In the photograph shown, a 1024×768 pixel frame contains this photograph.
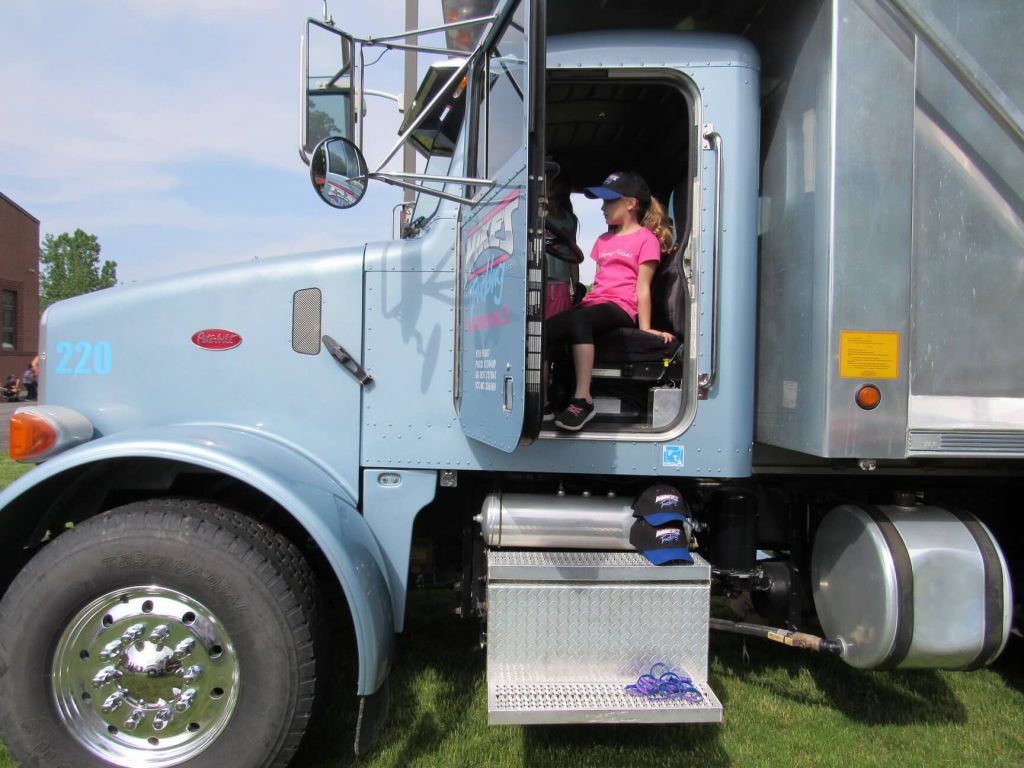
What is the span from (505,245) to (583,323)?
64 cm

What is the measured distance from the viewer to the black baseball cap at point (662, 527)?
8.18 ft

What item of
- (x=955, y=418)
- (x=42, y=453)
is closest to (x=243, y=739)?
(x=42, y=453)

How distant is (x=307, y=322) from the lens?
2.78 meters

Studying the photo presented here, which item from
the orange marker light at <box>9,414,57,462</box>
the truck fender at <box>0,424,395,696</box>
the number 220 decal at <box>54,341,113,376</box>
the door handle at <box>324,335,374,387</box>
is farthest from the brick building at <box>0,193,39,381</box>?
the door handle at <box>324,335,374,387</box>

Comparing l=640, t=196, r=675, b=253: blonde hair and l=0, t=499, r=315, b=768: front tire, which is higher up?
l=640, t=196, r=675, b=253: blonde hair

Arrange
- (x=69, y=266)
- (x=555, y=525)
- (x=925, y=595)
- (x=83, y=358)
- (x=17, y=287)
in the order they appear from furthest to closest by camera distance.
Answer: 1. (x=69, y=266)
2. (x=17, y=287)
3. (x=83, y=358)
4. (x=555, y=525)
5. (x=925, y=595)

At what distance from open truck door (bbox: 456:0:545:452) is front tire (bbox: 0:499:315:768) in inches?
38.2

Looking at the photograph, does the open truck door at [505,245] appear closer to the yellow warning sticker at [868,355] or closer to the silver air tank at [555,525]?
the silver air tank at [555,525]

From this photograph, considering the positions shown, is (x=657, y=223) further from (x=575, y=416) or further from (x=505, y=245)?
(x=505, y=245)

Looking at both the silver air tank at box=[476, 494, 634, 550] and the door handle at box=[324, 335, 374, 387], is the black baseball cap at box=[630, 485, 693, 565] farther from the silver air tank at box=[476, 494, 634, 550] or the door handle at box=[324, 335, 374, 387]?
the door handle at box=[324, 335, 374, 387]

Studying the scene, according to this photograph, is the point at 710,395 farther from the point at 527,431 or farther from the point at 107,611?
the point at 107,611

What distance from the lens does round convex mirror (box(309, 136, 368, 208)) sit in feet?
7.36

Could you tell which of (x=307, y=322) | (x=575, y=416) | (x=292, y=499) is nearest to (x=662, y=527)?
(x=575, y=416)

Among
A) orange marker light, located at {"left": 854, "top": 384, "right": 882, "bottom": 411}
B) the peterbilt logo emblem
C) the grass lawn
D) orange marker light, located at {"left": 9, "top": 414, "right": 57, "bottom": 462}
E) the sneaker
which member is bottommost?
the grass lawn
